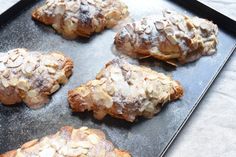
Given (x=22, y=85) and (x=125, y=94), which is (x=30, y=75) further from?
(x=125, y=94)

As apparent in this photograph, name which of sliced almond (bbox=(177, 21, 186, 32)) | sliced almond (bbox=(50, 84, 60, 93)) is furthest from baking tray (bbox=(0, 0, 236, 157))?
sliced almond (bbox=(177, 21, 186, 32))

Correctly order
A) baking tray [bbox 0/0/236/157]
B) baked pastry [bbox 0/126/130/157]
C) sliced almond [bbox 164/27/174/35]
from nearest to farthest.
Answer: baked pastry [bbox 0/126/130/157]
baking tray [bbox 0/0/236/157]
sliced almond [bbox 164/27/174/35]

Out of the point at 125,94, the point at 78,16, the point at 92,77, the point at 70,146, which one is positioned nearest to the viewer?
the point at 70,146

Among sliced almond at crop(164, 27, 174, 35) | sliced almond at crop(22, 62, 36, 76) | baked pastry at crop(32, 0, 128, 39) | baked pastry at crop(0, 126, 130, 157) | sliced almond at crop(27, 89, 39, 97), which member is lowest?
sliced almond at crop(27, 89, 39, 97)

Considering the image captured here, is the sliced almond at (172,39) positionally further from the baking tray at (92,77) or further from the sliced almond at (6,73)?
the sliced almond at (6,73)

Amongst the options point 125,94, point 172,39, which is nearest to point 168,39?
point 172,39

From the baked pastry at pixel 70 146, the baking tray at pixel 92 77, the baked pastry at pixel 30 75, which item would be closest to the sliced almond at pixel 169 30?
the baking tray at pixel 92 77

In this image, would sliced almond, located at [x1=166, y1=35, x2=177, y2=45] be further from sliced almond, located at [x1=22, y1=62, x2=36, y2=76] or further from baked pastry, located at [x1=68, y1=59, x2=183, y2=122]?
sliced almond, located at [x1=22, y1=62, x2=36, y2=76]
